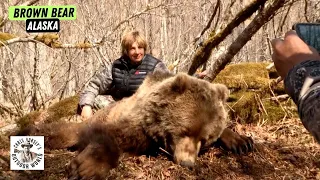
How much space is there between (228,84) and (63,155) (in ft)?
9.49

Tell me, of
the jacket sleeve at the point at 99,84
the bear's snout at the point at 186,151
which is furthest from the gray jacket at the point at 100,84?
the bear's snout at the point at 186,151

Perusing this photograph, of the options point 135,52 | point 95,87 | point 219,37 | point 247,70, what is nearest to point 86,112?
point 95,87

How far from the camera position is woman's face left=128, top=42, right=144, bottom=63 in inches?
191

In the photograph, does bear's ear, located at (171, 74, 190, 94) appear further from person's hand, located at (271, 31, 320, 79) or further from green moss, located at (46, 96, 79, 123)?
green moss, located at (46, 96, 79, 123)

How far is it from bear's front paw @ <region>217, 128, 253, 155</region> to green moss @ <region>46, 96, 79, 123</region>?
2746mm

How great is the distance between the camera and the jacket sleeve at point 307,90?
1.07 metres

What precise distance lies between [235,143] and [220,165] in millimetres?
346

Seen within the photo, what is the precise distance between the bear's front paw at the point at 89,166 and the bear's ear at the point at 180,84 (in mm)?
836

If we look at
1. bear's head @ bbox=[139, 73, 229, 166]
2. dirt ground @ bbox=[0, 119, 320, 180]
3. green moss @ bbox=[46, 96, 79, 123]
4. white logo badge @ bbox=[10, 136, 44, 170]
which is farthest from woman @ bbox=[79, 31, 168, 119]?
bear's head @ bbox=[139, 73, 229, 166]

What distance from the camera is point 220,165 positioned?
10.00ft

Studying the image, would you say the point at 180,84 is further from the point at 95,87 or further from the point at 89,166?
the point at 95,87

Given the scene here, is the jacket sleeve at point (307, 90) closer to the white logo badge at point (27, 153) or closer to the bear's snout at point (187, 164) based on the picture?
the bear's snout at point (187, 164)

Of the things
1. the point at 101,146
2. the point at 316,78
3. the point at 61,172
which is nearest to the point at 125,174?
the point at 101,146

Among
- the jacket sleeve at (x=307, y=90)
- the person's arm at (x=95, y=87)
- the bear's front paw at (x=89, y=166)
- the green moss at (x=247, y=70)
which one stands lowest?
the bear's front paw at (x=89, y=166)
